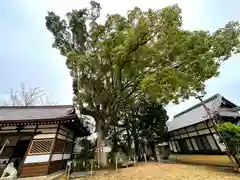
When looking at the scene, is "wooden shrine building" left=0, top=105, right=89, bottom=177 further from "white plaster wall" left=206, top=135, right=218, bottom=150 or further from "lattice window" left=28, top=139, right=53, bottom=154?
"white plaster wall" left=206, top=135, right=218, bottom=150

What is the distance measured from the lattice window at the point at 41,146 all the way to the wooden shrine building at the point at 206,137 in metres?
10.9

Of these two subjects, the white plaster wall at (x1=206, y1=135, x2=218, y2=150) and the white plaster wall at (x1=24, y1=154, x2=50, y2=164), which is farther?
the white plaster wall at (x1=206, y1=135, x2=218, y2=150)

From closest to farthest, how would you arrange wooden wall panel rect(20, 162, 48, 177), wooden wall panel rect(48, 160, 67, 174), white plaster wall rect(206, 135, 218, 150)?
wooden wall panel rect(20, 162, 48, 177) → wooden wall panel rect(48, 160, 67, 174) → white plaster wall rect(206, 135, 218, 150)

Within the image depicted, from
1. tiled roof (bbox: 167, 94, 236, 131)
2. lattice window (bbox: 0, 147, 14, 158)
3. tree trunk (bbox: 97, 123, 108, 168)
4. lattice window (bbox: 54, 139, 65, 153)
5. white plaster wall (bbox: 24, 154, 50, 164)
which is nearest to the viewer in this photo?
white plaster wall (bbox: 24, 154, 50, 164)

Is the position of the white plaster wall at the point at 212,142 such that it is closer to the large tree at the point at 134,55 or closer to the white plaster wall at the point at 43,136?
the large tree at the point at 134,55

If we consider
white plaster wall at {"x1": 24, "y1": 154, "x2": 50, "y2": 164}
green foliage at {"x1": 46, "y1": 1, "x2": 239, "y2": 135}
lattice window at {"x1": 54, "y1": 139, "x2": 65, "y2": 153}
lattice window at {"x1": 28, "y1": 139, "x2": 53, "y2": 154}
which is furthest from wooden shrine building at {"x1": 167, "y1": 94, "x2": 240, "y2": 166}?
white plaster wall at {"x1": 24, "y1": 154, "x2": 50, "y2": 164}

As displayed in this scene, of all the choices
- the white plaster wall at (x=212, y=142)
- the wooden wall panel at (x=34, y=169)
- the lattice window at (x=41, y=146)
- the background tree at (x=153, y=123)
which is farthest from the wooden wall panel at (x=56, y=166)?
the white plaster wall at (x=212, y=142)

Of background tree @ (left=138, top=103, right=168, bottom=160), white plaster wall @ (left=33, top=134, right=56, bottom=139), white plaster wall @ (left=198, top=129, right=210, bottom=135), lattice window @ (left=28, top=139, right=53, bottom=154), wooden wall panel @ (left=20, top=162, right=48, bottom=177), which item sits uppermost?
background tree @ (left=138, top=103, right=168, bottom=160)

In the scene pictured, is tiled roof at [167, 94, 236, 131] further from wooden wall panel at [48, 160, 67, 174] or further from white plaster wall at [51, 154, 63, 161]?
wooden wall panel at [48, 160, 67, 174]

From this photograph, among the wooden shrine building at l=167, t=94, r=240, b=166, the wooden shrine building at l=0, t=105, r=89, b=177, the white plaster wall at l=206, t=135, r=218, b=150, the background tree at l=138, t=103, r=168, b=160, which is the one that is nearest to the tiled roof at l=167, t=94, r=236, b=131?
the wooden shrine building at l=167, t=94, r=240, b=166

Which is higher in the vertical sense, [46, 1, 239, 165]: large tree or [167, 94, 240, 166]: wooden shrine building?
[46, 1, 239, 165]: large tree

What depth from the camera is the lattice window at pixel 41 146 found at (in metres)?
10.6

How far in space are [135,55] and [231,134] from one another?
730cm

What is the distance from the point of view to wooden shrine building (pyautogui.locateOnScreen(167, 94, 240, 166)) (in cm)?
1266
